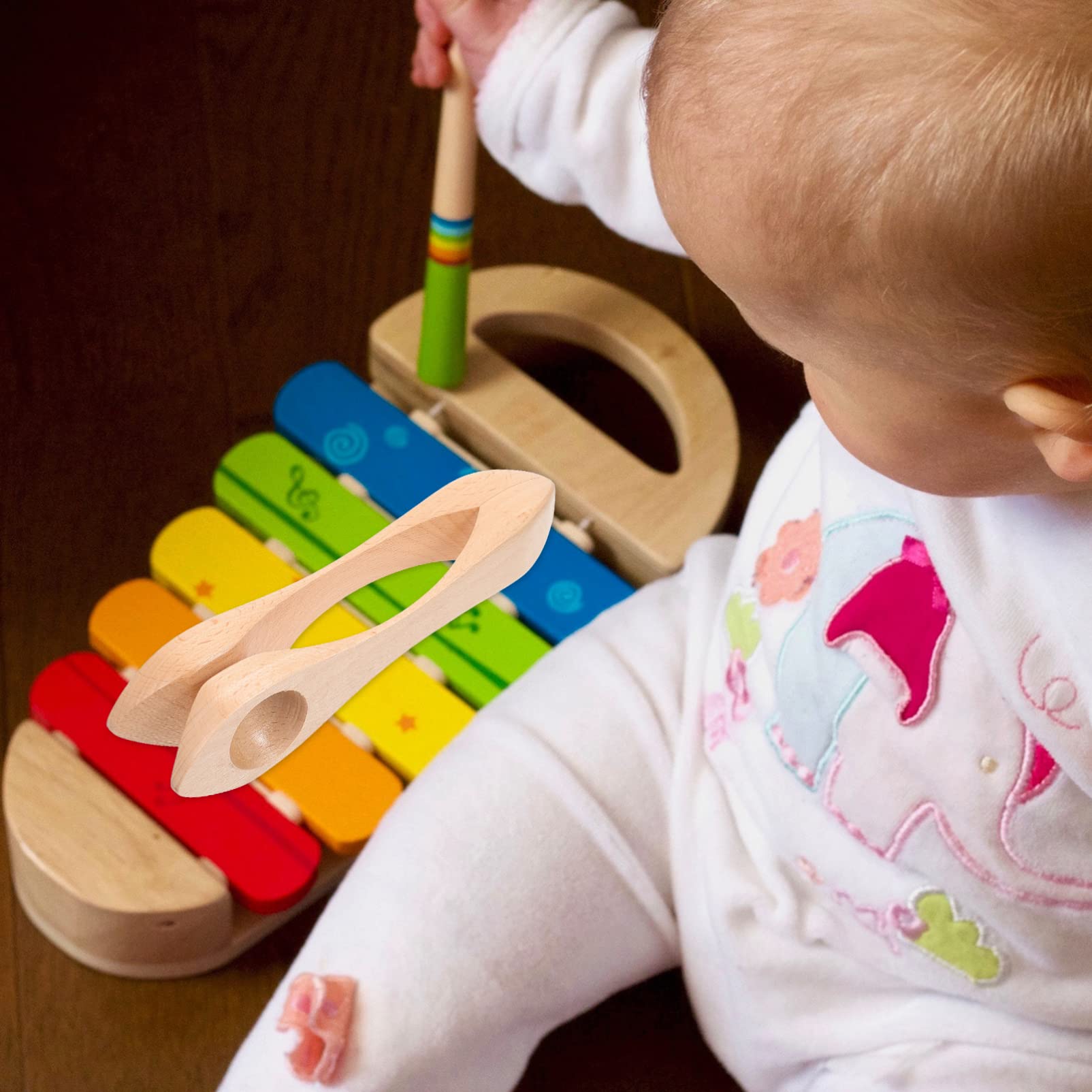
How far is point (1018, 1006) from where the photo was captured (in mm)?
609

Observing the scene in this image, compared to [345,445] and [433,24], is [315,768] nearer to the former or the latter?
[345,445]

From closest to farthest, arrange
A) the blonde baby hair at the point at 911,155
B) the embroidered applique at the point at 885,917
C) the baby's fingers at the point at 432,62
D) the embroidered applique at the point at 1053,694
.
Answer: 1. the blonde baby hair at the point at 911,155
2. the embroidered applique at the point at 1053,694
3. the embroidered applique at the point at 885,917
4. the baby's fingers at the point at 432,62

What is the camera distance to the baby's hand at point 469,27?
27.7 inches

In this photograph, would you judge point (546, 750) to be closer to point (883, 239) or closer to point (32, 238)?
point (883, 239)

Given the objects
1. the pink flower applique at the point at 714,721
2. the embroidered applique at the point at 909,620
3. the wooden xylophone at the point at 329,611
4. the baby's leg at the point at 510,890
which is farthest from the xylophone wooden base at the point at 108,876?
the embroidered applique at the point at 909,620

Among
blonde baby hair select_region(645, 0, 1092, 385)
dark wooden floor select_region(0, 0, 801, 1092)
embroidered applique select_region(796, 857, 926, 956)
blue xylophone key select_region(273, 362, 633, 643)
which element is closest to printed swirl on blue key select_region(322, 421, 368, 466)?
blue xylophone key select_region(273, 362, 633, 643)

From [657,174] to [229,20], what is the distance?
83cm

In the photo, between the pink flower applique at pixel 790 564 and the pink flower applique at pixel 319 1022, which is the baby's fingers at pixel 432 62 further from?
the pink flower applique at pixel 319 1022

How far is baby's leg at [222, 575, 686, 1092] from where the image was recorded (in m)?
0.65

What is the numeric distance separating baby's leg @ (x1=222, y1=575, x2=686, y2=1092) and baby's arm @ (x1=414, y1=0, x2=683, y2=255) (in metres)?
0.21

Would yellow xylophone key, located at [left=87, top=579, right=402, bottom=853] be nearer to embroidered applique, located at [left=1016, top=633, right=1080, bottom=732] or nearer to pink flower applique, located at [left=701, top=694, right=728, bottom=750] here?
pink flower applique, located at [left=701, top=694, right=728, bottom=750]

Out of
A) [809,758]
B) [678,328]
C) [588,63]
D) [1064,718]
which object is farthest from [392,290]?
[1064,718]

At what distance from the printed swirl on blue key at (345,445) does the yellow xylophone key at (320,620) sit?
7cm

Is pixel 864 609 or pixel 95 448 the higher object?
pixel 864 609
